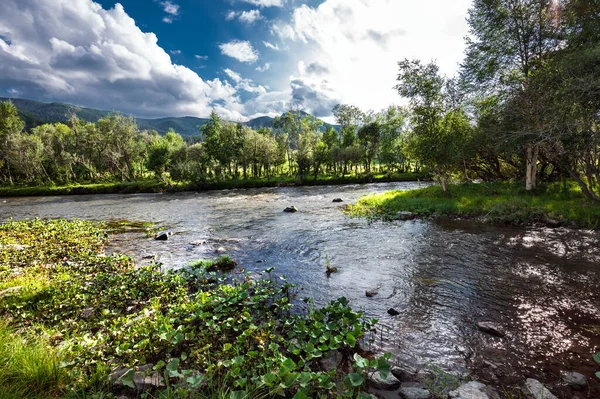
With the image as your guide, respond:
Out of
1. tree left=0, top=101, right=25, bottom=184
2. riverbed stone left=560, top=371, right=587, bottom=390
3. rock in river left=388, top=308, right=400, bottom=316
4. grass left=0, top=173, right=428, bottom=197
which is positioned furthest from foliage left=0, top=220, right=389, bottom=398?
tree left=0, top=101, right=25, bottom=184

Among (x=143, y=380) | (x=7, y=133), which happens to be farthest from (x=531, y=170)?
(x=7, y=133)

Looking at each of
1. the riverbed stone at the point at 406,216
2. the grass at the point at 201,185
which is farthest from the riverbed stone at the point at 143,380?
the grass at the point at 201,185

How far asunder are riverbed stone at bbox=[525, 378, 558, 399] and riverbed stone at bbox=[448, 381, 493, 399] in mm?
749

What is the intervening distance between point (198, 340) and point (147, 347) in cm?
106

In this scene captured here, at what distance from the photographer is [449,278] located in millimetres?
11453

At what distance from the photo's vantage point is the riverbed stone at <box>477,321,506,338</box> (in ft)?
24.3

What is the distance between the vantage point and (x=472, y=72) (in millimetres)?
26219

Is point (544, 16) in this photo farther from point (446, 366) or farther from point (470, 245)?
point (446, 366)

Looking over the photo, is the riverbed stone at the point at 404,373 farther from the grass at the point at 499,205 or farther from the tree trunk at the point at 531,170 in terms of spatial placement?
the tree trunk at the point at 531,170

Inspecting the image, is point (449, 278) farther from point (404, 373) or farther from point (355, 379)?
point (355, 379)

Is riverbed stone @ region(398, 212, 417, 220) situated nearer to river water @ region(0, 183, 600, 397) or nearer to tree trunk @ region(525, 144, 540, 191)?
river water @ region(0, 183, 600, 397)

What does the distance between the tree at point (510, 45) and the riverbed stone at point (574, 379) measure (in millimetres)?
18639

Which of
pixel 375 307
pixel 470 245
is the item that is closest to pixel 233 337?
pixel 375 307

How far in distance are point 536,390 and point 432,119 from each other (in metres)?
27.1
